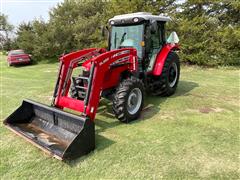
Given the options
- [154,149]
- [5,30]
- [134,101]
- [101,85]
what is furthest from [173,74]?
[5,30]

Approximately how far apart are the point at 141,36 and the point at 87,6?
14991mm

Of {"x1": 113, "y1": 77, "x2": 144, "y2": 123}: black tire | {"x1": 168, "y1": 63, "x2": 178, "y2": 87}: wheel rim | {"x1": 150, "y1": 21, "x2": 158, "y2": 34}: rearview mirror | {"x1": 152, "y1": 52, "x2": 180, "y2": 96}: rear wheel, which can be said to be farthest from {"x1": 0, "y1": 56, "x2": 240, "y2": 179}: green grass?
{"x1": 150, "y1": 21, "x2": 158, "y2": 34}: rearview mirror

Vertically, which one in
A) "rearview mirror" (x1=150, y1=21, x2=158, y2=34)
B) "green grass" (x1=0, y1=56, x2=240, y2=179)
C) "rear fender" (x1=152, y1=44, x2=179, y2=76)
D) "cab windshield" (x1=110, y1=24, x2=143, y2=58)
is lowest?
"green grass" (x1=0, y1=56, x2=240, y2=179)

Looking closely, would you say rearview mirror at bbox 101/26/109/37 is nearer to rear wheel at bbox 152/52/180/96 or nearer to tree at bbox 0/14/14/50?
rear wheel at bbox 152/52/180/96

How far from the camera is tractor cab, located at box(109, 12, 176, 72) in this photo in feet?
16.3

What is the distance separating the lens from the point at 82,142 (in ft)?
10.1

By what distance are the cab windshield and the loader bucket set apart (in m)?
2.29

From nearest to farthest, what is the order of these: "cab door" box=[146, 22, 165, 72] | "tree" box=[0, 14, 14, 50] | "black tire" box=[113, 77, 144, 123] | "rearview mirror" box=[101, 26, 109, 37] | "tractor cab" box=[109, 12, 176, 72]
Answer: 1. "black tire" box=[113, 77, 144, 123]
2. "tractor cab" box=[109, 12, 176, 72]
3. "cab door" box=[146, 22, 165, 72]
4. "rearview mirror" box=[101, 26, 109, 37]
5. "tree" box=[0, 14, 14, 50]

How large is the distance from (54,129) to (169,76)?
3.35 metres

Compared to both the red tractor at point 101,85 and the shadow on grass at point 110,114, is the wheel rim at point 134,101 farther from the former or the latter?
the shadow on grass at point 110,114

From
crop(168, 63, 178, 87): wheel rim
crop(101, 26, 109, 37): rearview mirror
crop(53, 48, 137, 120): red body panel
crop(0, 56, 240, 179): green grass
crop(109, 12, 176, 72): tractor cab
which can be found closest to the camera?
crop(0, 56, 240, 179): green grass

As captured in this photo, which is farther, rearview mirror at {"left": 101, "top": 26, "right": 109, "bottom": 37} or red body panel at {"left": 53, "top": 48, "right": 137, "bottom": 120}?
rearview mirror at {"left": 101, "top": 26, "right": 109, "bottom": 37}

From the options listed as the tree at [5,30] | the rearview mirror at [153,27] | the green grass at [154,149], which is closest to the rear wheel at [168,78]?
the green grass at [154,149]

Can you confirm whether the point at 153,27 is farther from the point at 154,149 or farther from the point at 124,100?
the point at 154,149
